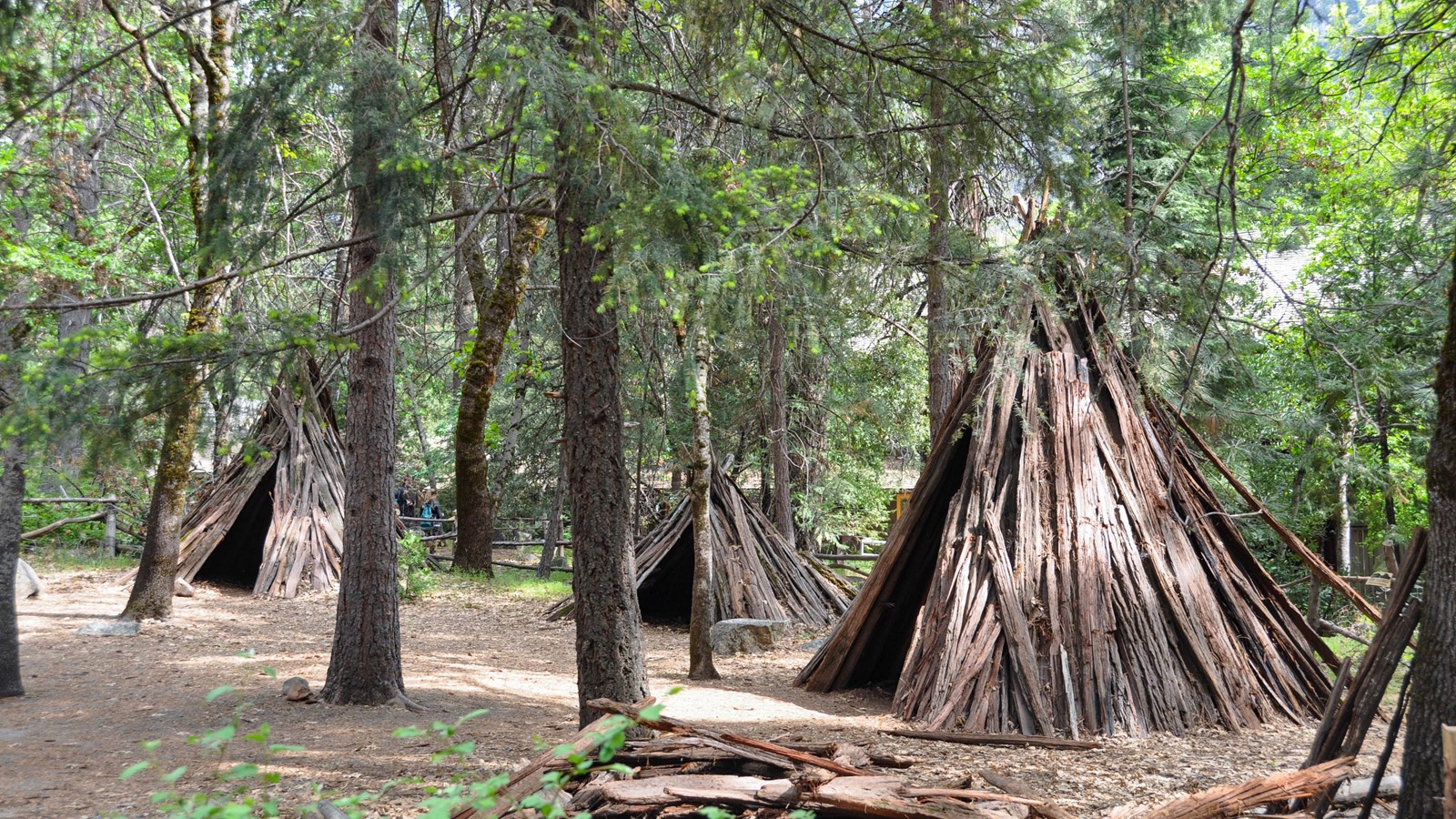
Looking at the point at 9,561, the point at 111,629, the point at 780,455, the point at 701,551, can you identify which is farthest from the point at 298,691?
the point at 780,455

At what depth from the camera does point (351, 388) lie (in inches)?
267

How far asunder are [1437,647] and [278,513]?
39.8ft

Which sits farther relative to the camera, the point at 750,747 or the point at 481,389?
the point at 481,389

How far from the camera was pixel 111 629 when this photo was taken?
889 centimetres

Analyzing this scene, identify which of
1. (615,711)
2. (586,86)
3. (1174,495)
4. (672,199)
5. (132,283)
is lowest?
(615,711)

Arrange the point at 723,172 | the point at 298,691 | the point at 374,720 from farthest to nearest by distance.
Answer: the point at 298,691, the point at 374,720, the point at 723,172

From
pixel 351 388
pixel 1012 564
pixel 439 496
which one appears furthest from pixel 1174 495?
pixel 439 496

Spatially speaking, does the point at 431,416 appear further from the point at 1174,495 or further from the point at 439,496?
the point at 1174,495

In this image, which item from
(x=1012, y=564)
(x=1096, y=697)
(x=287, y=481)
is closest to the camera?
(x=1096, y=697)

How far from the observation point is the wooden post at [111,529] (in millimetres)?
13922

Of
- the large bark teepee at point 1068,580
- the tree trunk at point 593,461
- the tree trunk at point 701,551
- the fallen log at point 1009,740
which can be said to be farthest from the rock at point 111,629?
the fallen log at point 1009,740

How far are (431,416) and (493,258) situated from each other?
10857 millimetres

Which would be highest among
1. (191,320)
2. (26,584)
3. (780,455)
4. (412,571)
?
(191,320)

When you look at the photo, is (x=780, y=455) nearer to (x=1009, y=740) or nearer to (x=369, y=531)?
(x=369, y=531)
